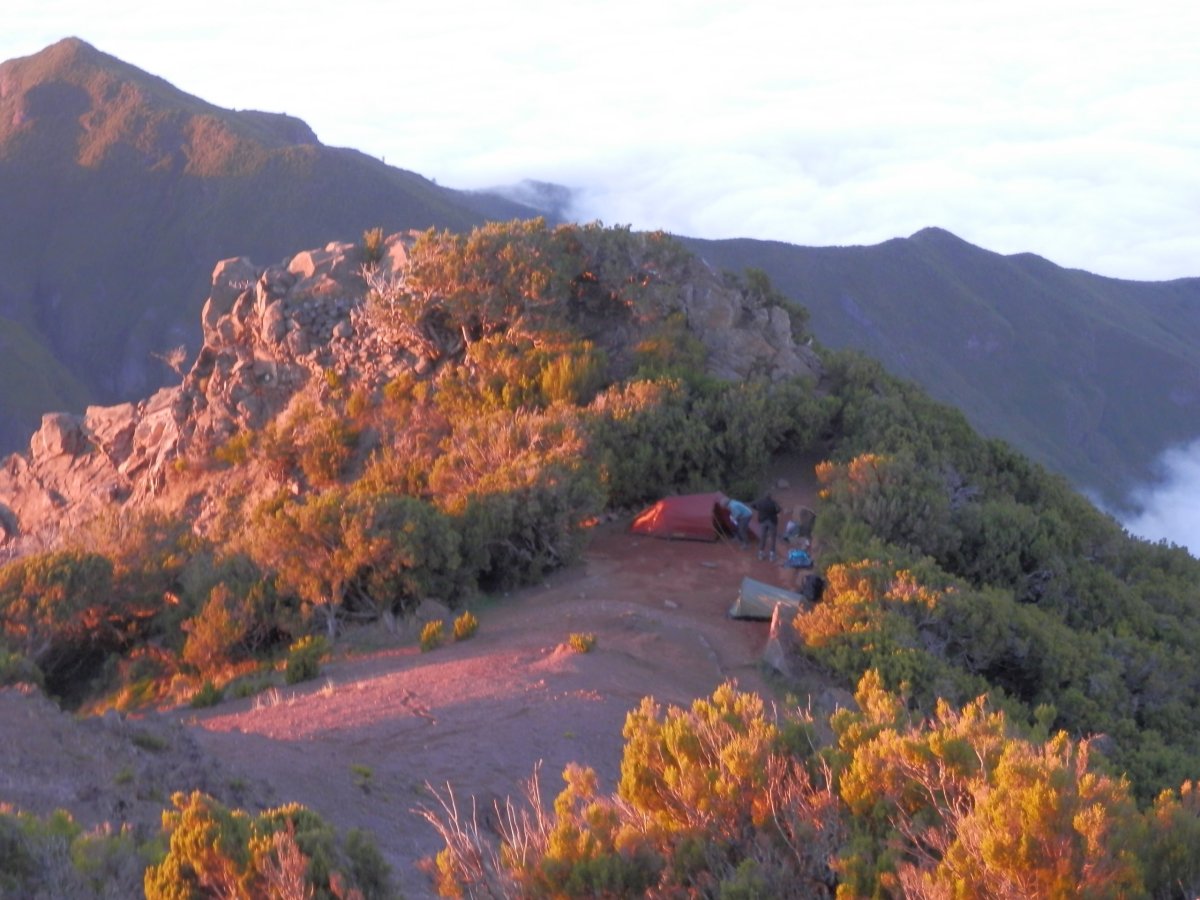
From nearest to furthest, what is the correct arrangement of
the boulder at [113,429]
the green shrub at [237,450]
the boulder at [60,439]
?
the green shrub at [237,450]
the boulder at [113,429]
the boulder at [60,439]

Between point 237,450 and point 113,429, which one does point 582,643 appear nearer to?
point 237,450

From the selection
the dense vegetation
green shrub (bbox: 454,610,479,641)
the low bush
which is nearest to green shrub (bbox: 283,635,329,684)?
the dense vegetation

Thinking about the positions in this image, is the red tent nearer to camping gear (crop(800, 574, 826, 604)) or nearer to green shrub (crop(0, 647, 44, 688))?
camping gear (crop(800, 574, 826, 604))

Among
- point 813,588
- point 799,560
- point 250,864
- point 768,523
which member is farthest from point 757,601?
point 250,864

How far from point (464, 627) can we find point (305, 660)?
163 cm

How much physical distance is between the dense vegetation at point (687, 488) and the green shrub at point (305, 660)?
0.86 meters

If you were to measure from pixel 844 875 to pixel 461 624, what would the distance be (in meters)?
8.29

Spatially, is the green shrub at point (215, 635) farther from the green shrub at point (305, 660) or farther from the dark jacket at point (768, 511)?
A: the dark jacket at point (768, 511)

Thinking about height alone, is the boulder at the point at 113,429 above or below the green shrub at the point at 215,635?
above

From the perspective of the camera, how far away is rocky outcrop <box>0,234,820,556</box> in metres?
20.9

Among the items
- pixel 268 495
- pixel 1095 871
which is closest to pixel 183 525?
pixel 268 495

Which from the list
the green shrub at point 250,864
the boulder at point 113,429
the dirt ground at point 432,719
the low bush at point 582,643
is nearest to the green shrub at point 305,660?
the dirt ground at point 432,719

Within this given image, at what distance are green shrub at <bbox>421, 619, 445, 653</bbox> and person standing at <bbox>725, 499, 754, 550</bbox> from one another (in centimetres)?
474

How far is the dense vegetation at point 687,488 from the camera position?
212 inches
